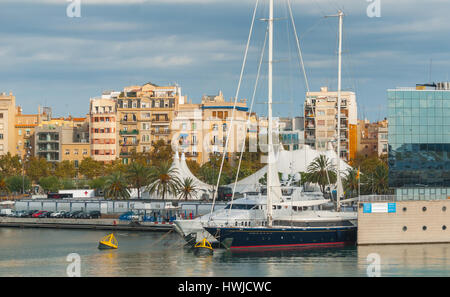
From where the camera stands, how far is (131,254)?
204ft

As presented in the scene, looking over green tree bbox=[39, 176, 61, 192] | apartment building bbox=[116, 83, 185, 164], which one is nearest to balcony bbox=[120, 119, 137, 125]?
apartment building bbox=[116, 83, 185, 164]

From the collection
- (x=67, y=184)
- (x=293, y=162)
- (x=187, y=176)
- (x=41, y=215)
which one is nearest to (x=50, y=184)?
(x=67, y=184)

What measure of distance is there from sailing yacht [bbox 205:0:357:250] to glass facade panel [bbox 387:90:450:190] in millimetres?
5355

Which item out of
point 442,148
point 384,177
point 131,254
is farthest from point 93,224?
point 442,148

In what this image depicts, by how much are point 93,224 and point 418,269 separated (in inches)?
1536

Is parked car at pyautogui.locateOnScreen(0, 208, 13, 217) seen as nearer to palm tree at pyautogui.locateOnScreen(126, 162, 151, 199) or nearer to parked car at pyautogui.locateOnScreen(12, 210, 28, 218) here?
parked car at pyautogui.locateOnScreen(12, 210, 28, 218)

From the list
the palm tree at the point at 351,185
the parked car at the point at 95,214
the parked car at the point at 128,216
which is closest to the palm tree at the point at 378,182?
the palm tree at the point at 351,185

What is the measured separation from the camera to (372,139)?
161 m

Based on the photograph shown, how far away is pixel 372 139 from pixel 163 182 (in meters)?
74.7

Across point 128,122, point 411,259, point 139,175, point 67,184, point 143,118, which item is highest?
point 143,118

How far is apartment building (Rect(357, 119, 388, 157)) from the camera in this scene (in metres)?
153

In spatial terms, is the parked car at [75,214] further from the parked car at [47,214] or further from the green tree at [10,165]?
the green tree at [10,165]

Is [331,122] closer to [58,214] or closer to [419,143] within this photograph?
[58,214]
